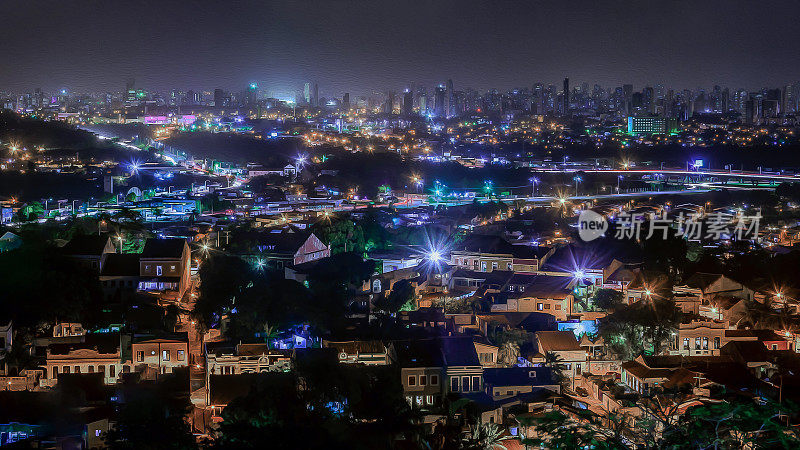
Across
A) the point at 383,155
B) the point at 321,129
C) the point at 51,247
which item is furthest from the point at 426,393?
the point at 321,129

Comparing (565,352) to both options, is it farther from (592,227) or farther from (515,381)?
(592,227)

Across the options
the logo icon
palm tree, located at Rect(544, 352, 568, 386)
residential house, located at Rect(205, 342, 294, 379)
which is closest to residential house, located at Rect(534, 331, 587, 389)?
palm tree, located at Rect(544, 352, 568, 386)

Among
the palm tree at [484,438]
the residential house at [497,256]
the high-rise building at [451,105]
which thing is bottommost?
the palm tree at [484,438]

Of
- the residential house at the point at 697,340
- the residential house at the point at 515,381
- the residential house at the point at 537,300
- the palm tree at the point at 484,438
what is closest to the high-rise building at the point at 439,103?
the residential house at the point at 537,300

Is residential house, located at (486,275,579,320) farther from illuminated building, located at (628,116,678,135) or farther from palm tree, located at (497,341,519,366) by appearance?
illuminated building, located at (628,116,678,135)

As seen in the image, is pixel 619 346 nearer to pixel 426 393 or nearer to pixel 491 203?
pixel 426 393

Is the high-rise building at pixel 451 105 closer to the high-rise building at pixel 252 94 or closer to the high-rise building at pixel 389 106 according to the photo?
the high-rise building at pixel 389 106
